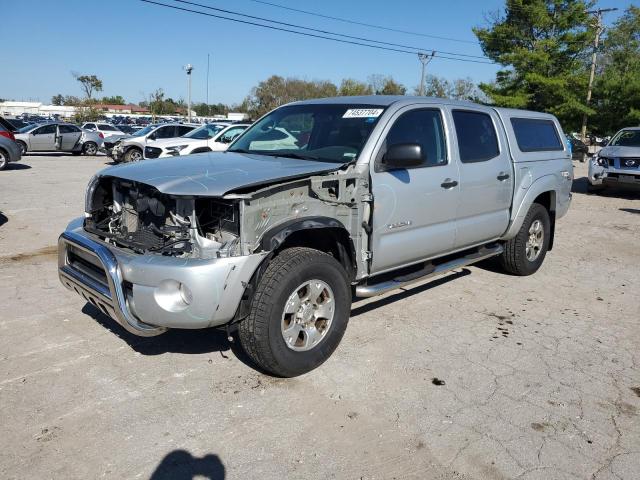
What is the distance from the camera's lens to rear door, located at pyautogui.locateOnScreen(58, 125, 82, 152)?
23.2 m

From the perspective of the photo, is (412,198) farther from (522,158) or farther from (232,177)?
(522,158)

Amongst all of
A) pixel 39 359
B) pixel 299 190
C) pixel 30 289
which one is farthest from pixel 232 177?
pixel 30 289

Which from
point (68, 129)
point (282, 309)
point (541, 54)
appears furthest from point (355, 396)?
point (541, 54)

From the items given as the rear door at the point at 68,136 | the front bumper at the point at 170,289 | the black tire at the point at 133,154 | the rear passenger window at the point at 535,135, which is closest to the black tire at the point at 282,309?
the front bumper at the point at 170,289

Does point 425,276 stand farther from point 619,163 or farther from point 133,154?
point 133,154

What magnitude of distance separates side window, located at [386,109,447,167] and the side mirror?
0.25 m

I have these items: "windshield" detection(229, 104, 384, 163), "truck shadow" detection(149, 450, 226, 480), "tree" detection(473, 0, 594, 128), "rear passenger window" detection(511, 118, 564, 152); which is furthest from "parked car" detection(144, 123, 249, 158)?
"tree" detection(473, 0, 594, 128)

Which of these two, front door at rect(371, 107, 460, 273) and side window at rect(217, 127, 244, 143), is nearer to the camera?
front door at rect(371, 107, 460, 273)

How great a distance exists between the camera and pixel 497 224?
5500mm

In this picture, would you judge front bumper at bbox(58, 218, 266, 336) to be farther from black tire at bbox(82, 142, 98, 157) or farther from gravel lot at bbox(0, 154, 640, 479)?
black tire at bbox(82, 142, 98, 157)

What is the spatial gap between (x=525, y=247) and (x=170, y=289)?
4392 mm

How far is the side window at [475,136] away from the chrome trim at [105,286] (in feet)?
10.3

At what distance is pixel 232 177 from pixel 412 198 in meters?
1.61

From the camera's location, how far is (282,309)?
3.40 meters
